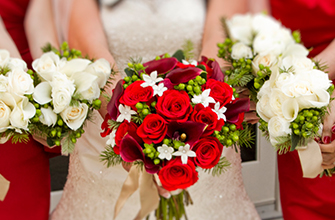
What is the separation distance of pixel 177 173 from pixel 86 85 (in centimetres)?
31

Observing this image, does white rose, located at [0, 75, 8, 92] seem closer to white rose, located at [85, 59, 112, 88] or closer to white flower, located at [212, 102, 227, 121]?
white rose, located at [85, 59, 112, 88]

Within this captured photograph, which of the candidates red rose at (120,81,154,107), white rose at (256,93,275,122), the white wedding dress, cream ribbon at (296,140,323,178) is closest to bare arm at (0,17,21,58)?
the white wedding dress

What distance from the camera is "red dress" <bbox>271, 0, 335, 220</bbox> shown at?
106cm

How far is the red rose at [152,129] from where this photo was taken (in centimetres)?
65

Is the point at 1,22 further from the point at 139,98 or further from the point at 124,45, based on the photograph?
the point at 139,98

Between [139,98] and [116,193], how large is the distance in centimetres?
55

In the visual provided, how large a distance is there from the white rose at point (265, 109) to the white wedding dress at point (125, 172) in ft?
1.06

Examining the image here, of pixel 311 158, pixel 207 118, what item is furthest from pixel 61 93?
pixel 311 158

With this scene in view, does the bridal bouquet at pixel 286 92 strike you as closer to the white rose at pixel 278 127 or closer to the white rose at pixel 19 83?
the white rose at pixel 278 127

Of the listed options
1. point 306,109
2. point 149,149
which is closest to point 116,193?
point 149,149

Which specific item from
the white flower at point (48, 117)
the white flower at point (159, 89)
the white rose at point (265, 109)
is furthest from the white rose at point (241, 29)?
the white flower at point (48, 117)

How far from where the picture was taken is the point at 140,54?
1.28 m

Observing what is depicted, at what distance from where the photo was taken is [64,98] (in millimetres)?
748

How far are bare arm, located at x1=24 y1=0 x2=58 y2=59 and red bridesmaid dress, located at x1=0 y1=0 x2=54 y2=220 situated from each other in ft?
1.28
